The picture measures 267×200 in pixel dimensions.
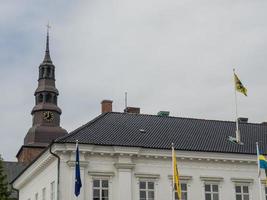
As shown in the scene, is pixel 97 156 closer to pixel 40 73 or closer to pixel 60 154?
pixel 60 154

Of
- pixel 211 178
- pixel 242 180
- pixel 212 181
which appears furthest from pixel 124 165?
pixel 242 180

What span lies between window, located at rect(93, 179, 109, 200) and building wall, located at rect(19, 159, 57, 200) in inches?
107

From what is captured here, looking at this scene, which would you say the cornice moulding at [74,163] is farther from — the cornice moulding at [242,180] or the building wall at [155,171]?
the cornice moulding at [242,180]

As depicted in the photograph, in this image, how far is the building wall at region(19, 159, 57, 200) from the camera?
149ft

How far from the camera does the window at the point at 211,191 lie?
46406 mm

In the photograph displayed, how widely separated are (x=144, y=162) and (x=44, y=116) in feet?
171

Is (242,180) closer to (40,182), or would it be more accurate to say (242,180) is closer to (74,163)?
(74,163)

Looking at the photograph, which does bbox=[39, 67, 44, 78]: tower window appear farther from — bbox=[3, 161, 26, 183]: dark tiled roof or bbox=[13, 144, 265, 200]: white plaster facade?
bbox=[13, 144, 265, 200]: white plaster facade

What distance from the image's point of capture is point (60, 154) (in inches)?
1709

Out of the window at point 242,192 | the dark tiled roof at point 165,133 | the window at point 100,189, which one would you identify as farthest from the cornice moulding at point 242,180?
the window at point 100,189

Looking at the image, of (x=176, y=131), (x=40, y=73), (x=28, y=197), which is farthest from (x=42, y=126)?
(x=176, y=131)

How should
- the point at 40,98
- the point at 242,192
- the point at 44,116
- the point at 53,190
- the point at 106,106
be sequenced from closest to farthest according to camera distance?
the point at 53,190, the point at 242,192, the point at 106,106, the point at 44,116, the point at 40,98

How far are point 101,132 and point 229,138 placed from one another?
1028 centimetres

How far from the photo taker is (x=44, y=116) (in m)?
95.8
